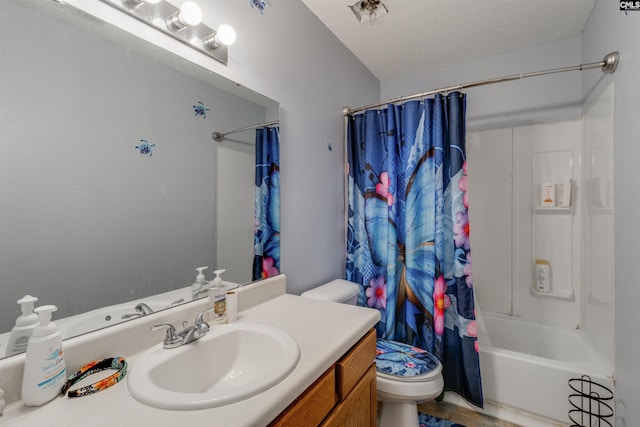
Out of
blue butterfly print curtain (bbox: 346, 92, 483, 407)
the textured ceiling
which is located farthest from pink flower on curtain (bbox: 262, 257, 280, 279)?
the textured ceiling

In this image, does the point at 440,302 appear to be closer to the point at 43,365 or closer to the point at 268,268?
the point at 268,268

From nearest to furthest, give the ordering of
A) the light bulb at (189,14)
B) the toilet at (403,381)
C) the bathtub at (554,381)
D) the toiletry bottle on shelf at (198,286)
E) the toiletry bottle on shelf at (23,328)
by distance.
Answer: the toiletry bottle on shelf at (23,328) → the light bulb at (189,14) → the toiletry bottle on shelf at (198,286) → the toilet at (403,381) → the bathtub at (554,381)

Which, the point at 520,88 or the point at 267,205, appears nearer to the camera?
the point at 267,205

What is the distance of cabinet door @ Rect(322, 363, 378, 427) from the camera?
0.90m

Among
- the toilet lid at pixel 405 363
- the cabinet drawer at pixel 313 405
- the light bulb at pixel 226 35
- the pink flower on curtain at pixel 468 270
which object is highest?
the light bulb at pixel 226 35

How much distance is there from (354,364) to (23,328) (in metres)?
0.92

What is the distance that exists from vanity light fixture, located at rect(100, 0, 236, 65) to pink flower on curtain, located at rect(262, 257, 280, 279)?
0.89 m

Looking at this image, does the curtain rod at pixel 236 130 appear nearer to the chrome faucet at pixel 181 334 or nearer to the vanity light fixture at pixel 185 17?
the vanity light fixture at pixel 185 17

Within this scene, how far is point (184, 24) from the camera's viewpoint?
3.39 ft

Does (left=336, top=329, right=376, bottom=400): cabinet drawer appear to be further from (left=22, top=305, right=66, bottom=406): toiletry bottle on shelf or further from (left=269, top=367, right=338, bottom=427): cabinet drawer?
(left=22, top=305, right=66, bottom=406): toiletry bottle on shelf

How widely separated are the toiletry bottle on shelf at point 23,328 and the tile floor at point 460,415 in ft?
6.43

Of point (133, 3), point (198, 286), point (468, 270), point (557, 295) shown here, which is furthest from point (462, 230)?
point (133, 3)

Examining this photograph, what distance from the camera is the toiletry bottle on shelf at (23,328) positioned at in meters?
0.69

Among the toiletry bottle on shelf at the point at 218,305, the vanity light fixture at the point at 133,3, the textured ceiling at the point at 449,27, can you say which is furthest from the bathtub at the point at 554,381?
the vanity light fixture at the point at 133,3
